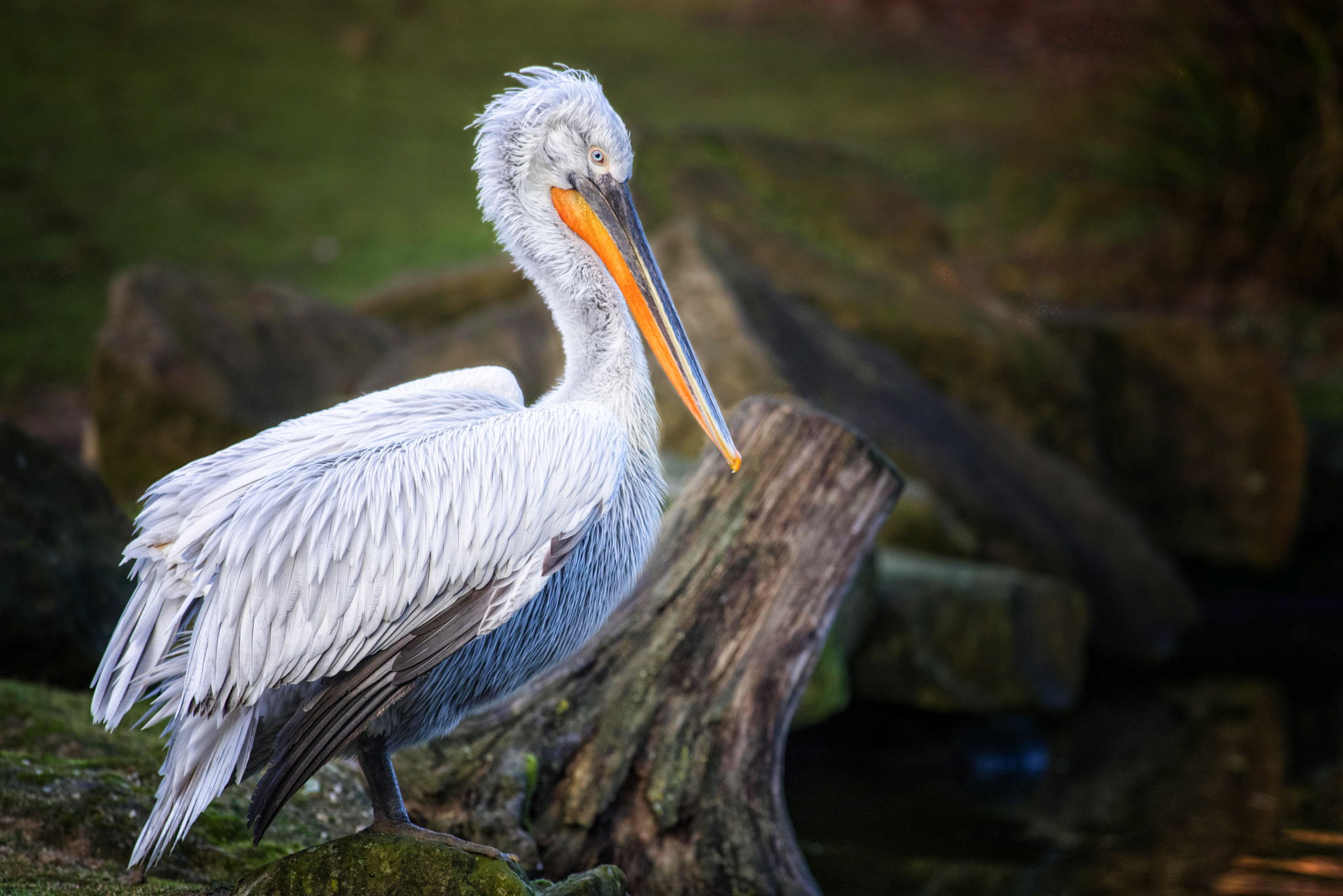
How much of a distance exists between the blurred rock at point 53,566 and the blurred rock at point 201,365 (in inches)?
95.9

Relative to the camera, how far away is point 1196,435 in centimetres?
817

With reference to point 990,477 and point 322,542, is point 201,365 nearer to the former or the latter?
point 990,477

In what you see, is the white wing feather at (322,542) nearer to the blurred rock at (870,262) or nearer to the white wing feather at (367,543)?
the white wing feather at (367,543)

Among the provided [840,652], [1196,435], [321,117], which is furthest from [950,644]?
[321,117]

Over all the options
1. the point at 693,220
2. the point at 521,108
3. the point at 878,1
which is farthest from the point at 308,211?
the point at 878,1

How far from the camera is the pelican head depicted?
3.25 metres

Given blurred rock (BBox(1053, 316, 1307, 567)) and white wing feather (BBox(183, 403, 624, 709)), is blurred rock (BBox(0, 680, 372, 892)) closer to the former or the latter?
white wing feather (BBox(183, 403, 624, 709))

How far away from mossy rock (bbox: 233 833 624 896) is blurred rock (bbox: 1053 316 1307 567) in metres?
6.37

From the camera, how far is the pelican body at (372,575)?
8.68ft

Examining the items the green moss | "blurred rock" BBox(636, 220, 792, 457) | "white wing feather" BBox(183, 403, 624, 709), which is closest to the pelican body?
"white wing feather" BBox(183, 403, 624, 709)

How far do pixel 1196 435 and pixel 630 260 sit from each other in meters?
5.93

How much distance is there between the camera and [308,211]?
38.9 ft

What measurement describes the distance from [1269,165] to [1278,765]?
6907 mm

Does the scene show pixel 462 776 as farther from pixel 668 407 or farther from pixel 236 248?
pixel 236 248
